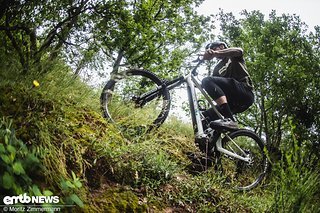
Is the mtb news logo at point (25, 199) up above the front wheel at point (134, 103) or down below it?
below

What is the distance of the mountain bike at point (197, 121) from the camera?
468cm

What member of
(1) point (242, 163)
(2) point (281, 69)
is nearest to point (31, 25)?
(1) point (242, 163)

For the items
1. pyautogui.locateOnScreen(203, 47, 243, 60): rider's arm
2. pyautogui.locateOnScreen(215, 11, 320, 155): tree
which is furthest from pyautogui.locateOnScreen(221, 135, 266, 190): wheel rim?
pyautogui.locateOnScreen(215, 11, 320, 155): tree

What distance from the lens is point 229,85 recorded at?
197 inches

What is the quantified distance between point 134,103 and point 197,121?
109cm

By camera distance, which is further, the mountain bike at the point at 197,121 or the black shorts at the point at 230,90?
the black shorts at the point at 230,90

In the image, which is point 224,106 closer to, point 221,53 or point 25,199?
point 221,53

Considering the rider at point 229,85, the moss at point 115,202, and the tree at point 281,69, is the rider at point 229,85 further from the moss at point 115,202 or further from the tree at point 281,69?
the tree at point 281,69

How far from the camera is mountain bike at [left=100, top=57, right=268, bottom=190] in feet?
15.3

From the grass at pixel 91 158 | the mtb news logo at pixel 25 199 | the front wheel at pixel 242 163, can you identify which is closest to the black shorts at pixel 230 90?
the front wheel at pixel 242 163

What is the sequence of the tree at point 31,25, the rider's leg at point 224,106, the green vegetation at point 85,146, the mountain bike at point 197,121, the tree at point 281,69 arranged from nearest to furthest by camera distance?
the green vegetation at point 85,146 → the tree at point 31,25 → the mountain bike at point 197,121 → the rider's leg at point 224,106 → the tree at point 281,69

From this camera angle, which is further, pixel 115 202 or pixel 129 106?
pixel 129 106

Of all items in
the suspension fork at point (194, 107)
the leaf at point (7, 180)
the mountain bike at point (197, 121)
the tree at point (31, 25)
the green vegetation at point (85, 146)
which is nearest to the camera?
the leaf at point (7, 180)

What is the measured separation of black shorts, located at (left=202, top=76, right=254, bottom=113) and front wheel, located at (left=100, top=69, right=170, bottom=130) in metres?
0.71
